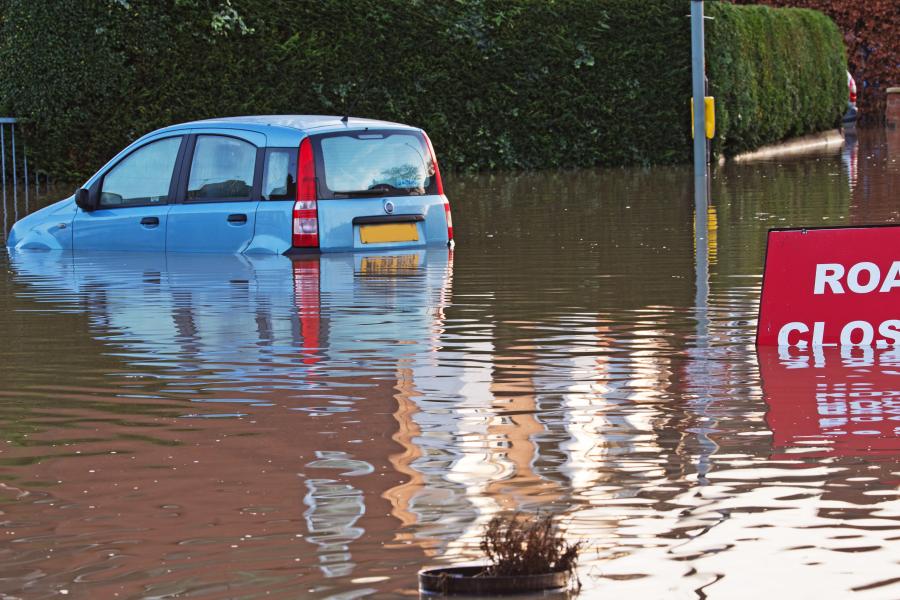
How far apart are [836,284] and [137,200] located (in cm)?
701

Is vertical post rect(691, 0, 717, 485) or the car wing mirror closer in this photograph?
vertical post rect(691, 0, 717, 485)

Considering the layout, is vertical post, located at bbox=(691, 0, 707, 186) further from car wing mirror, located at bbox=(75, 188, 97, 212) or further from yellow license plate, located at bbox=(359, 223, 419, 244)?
car wing mirror, located at bbox=(75, 188, 97, 212)

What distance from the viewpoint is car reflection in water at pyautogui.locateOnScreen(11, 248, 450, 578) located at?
6281mm

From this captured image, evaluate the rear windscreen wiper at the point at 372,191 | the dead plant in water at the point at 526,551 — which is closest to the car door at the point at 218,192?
the rear windscreen wiper at the point at 372,191

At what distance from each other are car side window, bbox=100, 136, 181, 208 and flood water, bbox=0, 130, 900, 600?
763 millimetres

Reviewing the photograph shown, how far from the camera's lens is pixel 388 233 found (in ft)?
45.4

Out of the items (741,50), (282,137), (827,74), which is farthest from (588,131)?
(282,137)

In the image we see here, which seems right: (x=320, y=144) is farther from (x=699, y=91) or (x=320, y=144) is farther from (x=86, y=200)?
(x=699, y=91)

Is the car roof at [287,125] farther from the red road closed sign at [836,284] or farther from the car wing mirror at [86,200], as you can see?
the red road closed sign at [836,284]

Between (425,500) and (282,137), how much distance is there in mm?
7922

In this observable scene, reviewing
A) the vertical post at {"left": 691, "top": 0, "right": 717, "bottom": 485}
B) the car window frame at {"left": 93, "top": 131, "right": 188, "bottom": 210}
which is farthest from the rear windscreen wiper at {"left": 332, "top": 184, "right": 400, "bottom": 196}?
the vertical post at {"left": 691, "top": 0, "right": 717, "bottom": 485}

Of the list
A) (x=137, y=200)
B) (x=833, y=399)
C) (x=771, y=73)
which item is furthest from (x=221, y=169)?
(x=771, y=73)

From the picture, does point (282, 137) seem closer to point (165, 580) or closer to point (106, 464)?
point (106, 464)

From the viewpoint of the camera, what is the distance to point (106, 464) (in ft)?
22.0
